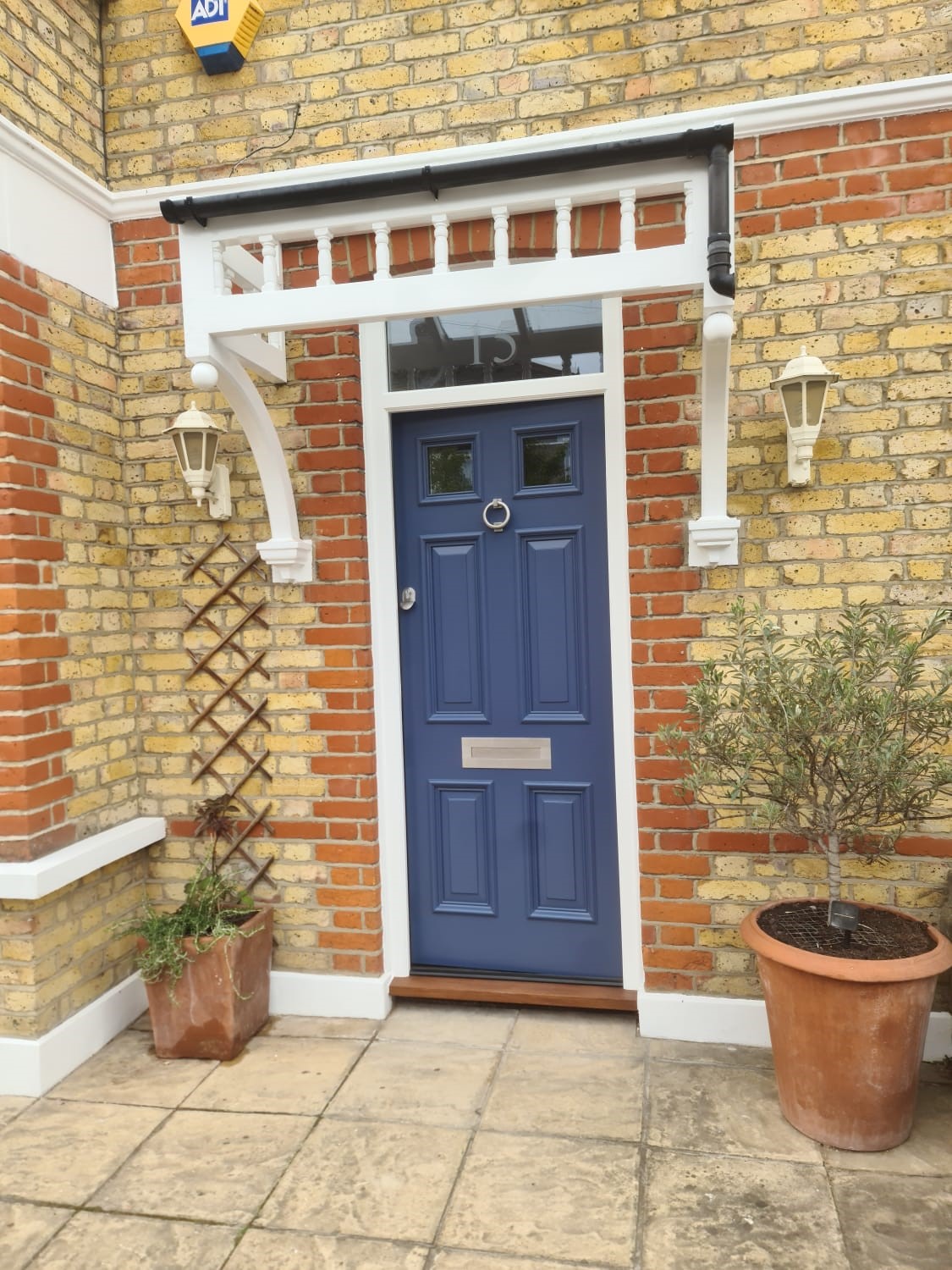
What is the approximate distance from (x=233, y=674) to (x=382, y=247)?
1537 mm

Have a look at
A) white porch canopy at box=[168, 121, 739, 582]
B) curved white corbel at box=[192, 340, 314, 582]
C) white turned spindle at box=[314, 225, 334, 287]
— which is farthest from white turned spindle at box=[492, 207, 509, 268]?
curved white corbel at box=[192, 340, 314, 582]

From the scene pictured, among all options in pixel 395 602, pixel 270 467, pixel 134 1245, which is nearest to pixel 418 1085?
pixel 134 1245

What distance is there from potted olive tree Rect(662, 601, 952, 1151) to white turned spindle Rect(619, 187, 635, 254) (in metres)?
1.02

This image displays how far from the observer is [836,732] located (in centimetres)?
221

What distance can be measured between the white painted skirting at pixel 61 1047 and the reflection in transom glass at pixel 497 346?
235 cm

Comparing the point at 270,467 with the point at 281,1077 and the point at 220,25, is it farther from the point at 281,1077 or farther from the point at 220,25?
the point at 281,1077

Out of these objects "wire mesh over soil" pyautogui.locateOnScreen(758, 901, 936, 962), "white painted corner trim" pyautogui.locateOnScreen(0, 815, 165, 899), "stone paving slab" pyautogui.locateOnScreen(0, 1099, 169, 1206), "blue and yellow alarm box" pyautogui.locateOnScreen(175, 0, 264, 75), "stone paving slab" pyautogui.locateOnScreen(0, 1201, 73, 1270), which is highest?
"blue and yellow alarm box" pyautogui.locateOnScreen(175, 0, 264, 75)

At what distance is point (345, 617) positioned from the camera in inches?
116

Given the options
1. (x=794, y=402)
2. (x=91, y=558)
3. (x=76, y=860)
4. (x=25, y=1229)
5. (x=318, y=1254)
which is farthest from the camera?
(x=91, y=558)

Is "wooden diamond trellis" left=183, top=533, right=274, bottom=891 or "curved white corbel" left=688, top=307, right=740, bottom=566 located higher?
"curved white corbel" left=688, top=307, right=740, bottom=566

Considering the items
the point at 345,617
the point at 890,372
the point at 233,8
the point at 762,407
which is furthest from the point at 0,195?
the point at 890,372

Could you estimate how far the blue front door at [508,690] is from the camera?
2.91 m

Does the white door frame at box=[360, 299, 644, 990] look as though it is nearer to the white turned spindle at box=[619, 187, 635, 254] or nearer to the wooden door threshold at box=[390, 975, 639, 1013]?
the wooden door threshold at box=[390, 975, 639, 1013]

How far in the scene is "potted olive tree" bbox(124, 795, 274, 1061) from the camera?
2.69 meters
